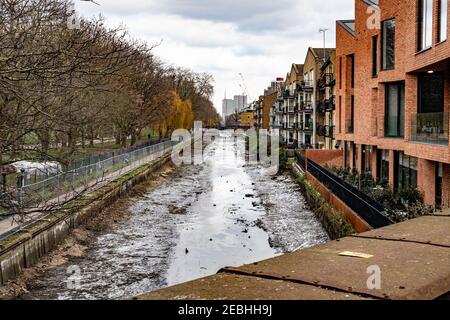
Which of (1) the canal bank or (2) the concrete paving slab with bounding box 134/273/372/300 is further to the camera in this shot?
(1) the canal bank

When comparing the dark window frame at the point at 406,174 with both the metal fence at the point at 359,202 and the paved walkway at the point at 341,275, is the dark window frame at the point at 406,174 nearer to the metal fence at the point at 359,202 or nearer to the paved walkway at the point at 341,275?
the metal fence at the point at 359,202

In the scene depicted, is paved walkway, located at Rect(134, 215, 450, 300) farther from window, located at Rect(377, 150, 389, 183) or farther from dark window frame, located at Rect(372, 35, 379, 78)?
dark window frame, located at Rect(372, 35, 379, 78)

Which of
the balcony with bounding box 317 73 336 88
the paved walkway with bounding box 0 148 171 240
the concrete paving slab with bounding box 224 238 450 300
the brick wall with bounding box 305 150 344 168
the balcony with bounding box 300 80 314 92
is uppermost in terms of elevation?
the balcony with bounding box 300 80 314 92

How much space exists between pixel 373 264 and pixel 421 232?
4.71 ft

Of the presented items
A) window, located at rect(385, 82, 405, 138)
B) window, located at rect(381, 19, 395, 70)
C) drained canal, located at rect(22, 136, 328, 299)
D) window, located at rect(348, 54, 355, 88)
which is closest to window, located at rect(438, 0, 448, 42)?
window, located at rect(385, 82, 405, 138)

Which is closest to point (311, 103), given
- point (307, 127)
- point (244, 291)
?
point (307, 127)

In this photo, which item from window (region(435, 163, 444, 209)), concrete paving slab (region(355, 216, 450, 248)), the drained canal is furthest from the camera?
window (region(435, 163, 444, 209))

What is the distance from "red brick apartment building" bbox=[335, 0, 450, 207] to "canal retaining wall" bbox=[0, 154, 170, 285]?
11.1 metres

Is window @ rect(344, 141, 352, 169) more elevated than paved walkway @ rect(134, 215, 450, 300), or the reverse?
paved walkway @ rect(134, 215, 450, 300)

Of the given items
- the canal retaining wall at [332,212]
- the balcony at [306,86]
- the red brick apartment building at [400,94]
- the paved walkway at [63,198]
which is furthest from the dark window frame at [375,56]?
the balcony at [306,86]

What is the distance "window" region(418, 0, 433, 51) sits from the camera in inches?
629

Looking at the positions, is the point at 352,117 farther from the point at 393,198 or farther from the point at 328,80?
the point at 328,80

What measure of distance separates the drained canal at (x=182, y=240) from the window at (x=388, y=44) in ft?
24.1
